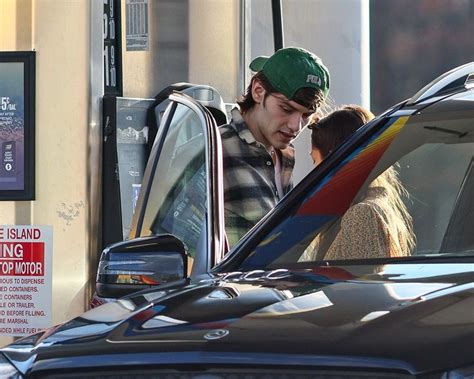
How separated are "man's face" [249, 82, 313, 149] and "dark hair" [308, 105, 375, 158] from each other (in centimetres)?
11

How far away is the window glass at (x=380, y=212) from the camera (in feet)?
12.3

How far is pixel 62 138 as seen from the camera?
7215 mm

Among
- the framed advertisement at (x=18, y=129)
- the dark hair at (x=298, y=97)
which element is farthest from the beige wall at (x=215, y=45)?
the dark hair at (x=298, y=97)

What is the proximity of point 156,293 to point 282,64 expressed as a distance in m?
1.72

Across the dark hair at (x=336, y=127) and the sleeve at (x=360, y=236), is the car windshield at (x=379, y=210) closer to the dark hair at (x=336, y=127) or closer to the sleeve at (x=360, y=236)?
the sleeve at (x=360, y=236)

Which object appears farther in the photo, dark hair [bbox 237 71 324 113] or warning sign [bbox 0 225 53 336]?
warning sign [bbox 0 225 53 336]

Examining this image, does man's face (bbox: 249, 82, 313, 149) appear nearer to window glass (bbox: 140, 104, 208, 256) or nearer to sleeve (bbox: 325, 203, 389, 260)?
window glass (bbox: 140, 104, 208, 256)

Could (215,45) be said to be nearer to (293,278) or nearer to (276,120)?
(276,120)

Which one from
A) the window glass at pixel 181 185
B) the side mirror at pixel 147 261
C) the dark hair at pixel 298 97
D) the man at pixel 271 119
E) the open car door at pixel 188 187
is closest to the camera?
the side mirror at pixel 147 261

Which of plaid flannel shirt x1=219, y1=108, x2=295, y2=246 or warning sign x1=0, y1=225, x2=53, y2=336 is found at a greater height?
plaid flannel shirt x1=219, y1=108, x2=295, y2=246

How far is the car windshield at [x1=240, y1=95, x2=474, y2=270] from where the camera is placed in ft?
12.2

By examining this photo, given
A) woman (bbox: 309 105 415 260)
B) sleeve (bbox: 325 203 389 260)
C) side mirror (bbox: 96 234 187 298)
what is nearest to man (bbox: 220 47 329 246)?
woman (bbox: 309 105 415 260)

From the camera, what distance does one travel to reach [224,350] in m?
2.62

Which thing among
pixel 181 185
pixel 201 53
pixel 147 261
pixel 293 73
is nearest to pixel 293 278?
pixel 147 261
